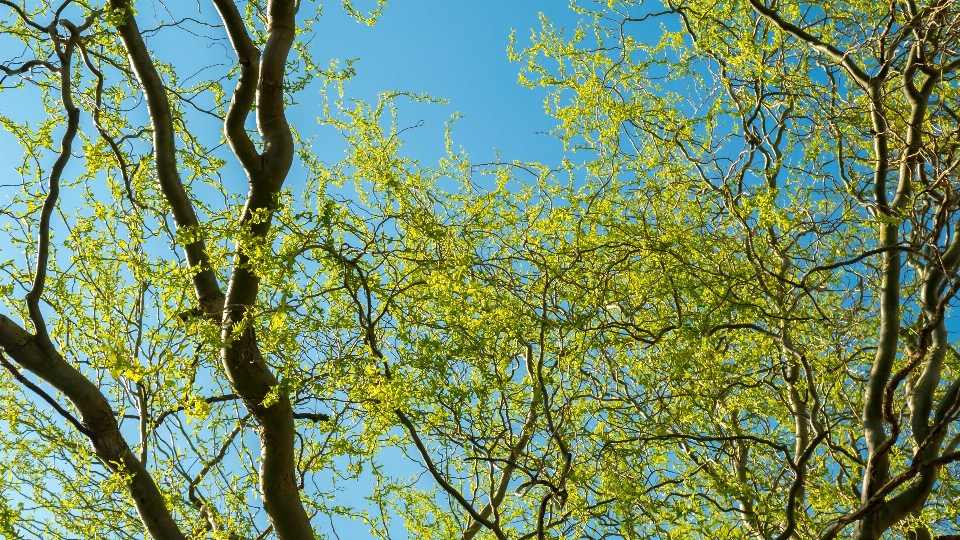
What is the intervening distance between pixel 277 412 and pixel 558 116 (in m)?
3.07

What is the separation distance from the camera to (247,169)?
473 centimetres

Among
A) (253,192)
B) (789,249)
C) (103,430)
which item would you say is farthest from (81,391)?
(789,249)

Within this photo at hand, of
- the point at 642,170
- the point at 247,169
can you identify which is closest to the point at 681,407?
the point at 642,170

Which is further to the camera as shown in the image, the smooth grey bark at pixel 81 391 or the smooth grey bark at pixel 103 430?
the smooth grey bark at pixel 103 430

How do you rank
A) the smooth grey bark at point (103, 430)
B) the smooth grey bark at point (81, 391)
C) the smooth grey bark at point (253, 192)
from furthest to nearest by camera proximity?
the smooth grey bark at point (253, 192) < the smooth grey bark at point (103, 430) < the smooth grey bark at point (81, 391)

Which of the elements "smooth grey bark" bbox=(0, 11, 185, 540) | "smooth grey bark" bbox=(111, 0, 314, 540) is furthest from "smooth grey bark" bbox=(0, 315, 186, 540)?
"smooth grey bark" bbox=(111, 0, 314, 540)

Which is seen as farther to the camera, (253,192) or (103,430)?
(253,192)

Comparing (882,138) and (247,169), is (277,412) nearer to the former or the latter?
(247,169)

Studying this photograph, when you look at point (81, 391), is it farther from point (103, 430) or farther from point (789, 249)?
point (789, 249)

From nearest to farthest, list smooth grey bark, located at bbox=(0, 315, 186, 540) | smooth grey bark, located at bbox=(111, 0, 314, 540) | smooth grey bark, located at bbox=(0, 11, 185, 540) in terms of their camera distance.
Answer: smooth grey bark, located at bbox=(0, 11, 185, 540) < smooth grey bark, located at bbox=(0, 315, 186, 540) < smooth grey bark, located at bbox=(111, 0, 314, 540)

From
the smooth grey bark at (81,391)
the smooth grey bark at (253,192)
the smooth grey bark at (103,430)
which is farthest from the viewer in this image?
the smooth grey bark at (253,192)

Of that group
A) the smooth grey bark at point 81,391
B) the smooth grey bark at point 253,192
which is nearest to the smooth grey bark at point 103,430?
the smooth grey bark at point 81,391

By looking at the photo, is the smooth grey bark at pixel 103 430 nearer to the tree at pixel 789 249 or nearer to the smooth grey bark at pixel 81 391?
the smooth grey bark at pixel 81 391

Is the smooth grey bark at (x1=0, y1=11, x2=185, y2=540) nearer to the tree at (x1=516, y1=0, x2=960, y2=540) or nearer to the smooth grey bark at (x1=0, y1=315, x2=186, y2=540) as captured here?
the smooth grey bark at (x1=0, y1=315, x2=186, y2=540)
